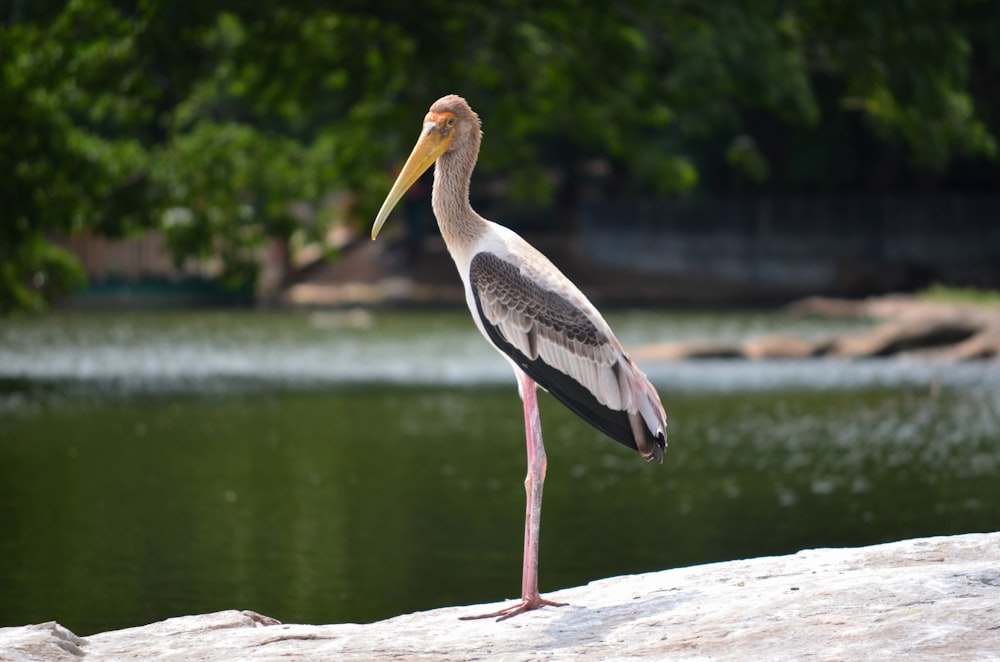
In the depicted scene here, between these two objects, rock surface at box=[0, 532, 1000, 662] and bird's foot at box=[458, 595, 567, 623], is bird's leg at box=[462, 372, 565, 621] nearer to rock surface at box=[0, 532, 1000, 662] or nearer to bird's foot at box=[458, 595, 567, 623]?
bird's foot at box=[458, 595, 567, 623]

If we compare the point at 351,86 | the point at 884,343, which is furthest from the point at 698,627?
the point at 884,343

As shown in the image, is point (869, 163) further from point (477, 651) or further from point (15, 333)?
point (477, 651)

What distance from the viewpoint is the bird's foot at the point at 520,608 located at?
6.57 meters

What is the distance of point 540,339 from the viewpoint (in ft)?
22.7

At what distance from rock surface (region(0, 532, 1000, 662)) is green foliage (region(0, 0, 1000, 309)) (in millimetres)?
13546

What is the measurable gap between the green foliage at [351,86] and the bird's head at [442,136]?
12191mm

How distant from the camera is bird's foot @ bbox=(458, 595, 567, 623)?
657 centimetres

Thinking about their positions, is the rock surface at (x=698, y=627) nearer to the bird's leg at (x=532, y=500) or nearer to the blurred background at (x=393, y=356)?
the bird's leg at (x=532, y=500)

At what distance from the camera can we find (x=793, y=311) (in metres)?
40.6

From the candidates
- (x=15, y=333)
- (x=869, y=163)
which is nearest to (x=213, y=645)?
(x=15, y=333)

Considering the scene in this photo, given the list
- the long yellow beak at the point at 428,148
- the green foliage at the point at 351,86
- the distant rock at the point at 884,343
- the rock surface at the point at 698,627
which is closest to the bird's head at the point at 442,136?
the long yellow beak at the point at 428,148

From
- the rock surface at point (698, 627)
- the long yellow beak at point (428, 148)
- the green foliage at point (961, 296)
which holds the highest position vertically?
the green foliage at point (961, 296)

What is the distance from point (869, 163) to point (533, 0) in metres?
26.8

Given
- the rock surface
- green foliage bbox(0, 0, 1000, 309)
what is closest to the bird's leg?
the rock surface
